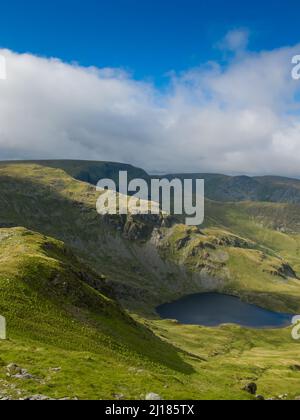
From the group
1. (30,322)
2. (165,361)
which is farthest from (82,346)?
(165,361)

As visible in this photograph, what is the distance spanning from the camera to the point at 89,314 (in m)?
86.8

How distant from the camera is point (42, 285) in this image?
83.6 meters

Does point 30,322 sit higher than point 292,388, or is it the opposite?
point 30,322

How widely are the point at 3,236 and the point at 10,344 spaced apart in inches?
2893
